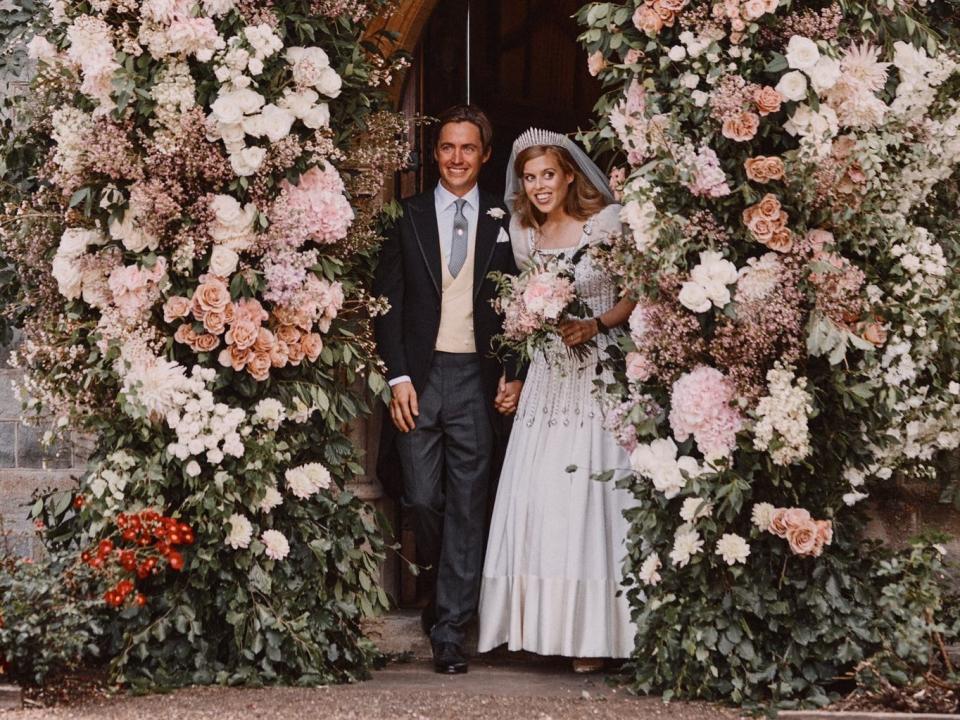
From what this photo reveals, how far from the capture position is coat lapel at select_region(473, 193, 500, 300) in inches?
240

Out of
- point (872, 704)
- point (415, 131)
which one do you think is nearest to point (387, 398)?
point (415, 131)

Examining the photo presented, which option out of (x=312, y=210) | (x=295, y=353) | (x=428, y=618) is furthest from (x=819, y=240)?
(x=428, y=618)

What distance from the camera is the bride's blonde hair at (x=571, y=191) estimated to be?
19.9ft

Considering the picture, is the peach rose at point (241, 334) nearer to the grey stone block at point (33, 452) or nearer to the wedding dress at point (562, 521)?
the wedding dress at point (562, 521)

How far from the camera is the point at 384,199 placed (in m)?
6.53

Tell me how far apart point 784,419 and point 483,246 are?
1.76 meters

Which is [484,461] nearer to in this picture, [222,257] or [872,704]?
[222,257]

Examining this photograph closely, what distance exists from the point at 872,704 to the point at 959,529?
1197 mm

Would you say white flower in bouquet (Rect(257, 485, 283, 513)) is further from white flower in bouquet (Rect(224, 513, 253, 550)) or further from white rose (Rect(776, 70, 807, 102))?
white rose (Rect(776, 70, 807, 102))

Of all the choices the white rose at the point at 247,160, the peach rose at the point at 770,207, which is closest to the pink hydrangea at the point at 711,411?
the peach rose at the point at 770,207

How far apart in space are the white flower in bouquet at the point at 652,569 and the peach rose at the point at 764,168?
144 cm

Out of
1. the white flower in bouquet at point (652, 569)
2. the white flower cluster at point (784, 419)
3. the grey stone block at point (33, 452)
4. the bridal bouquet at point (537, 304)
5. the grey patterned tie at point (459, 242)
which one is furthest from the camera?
the grey stone block at point (33, 452)

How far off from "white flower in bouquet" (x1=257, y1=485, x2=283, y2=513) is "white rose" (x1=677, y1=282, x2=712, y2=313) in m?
1.72

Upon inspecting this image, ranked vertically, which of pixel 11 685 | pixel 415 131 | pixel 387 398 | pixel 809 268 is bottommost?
pixel 11 685
